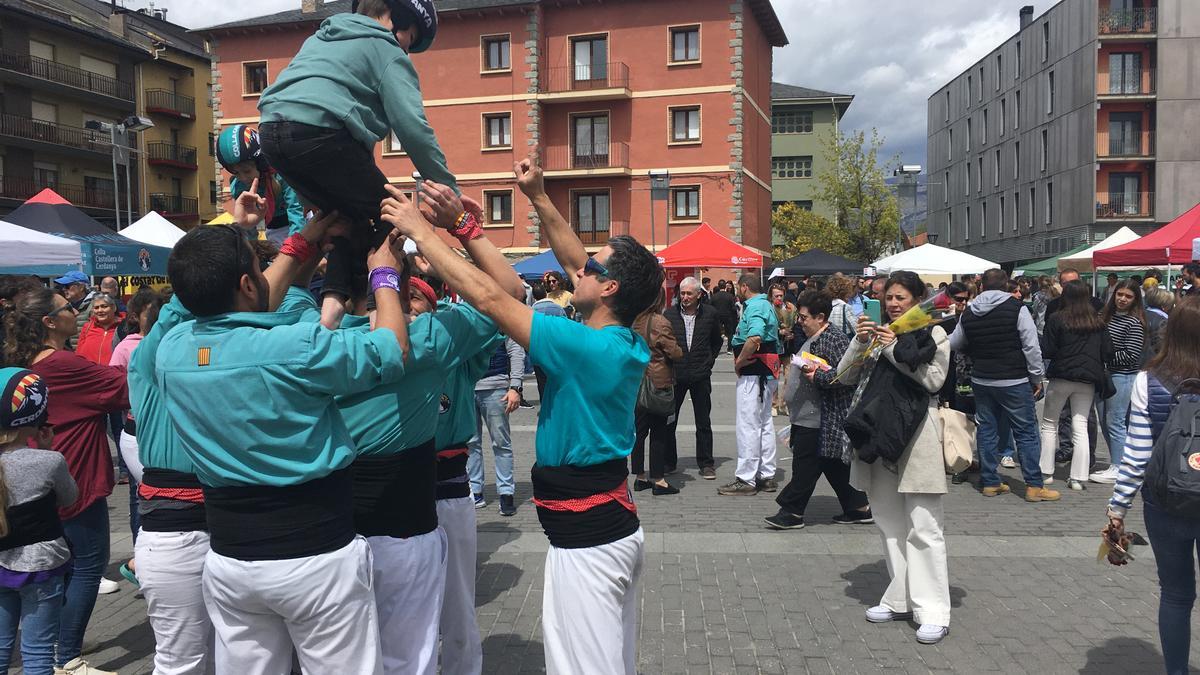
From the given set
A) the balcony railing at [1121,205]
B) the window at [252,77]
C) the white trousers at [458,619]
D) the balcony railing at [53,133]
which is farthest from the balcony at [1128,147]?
the balcony railing at [53,133]

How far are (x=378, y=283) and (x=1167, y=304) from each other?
9.58 m

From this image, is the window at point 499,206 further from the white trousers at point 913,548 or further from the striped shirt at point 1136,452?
the striped shirt at point 1136,452

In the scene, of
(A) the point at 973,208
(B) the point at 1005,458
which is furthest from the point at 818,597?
(A) the point at 973,208

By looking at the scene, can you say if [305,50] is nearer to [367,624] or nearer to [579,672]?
[367,624]

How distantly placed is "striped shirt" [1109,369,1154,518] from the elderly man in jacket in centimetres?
550

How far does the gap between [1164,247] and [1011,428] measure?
786cm

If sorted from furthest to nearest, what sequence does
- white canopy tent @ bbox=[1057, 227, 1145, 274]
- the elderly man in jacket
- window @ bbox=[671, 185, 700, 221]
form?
window @ bbox=[671, 185, 700, 221], white canopy tent @ bbox=[1057, 227, 1145, 274], the elderly man in jacket

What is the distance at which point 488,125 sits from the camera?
3800 centimetres

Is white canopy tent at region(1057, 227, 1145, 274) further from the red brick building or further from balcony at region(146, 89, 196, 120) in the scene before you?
balcony at region(146, 89, 196, 120)

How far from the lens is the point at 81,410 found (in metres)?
4.67

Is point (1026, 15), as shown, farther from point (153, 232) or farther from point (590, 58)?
point (153, 232)

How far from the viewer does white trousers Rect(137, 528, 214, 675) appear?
3.38 metres

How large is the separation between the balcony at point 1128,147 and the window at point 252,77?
138 feet

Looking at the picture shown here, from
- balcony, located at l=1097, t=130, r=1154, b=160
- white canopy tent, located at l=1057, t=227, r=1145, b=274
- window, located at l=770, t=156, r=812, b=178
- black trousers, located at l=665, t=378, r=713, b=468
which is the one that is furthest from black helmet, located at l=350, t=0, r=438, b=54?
window, located at l=770, t=156, r=812, b=178
